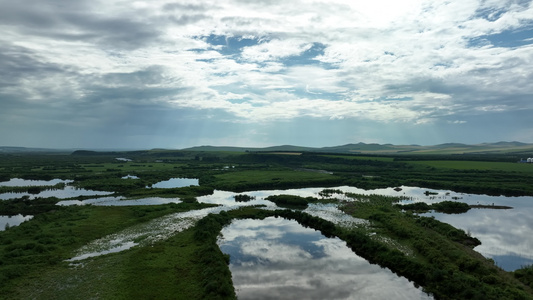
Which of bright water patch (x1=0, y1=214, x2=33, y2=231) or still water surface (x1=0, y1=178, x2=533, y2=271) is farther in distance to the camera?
bright water patch (x1=0, y1=214, x2=33, y2=231)

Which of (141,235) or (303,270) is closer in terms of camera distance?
(303,270)

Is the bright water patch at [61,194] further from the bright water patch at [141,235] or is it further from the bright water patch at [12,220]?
the bright water patch at [141,235]

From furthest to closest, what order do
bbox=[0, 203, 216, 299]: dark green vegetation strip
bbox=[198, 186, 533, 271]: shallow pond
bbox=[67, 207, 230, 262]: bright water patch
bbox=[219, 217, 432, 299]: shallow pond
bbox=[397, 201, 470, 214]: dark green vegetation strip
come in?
bbox=[397, 201, 470, 214]: dark green vegetation strip
bbox=[198, 186, 533, 271]: shallow pond
bbox=[67, 207, 230, 262]: bright water patch
bbox=[0, 203, 216, 299]: dark green vegetation strip
bbox=[219, 217, 432, 299]: shallow pond

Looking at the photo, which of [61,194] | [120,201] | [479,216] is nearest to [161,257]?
[120,201]

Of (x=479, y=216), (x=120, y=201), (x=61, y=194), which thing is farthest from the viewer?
(x=61, y=194)

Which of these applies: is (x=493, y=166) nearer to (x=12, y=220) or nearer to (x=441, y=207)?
(x=441, y=207)

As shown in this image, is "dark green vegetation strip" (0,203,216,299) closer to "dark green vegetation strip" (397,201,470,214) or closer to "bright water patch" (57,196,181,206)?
"bright water patch" (57,196,181,206)

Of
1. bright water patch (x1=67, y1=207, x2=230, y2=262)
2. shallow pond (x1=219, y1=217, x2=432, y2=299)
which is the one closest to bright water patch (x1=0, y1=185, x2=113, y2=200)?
bright water patch (x1=67, y1=207, x2=230, y2=262)

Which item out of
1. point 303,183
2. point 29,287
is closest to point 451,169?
point 303,183

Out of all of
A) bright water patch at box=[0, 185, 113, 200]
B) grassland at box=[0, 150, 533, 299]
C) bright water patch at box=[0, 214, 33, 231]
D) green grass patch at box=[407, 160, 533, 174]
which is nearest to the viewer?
grassland at box=[0, 150, 533, 299]
